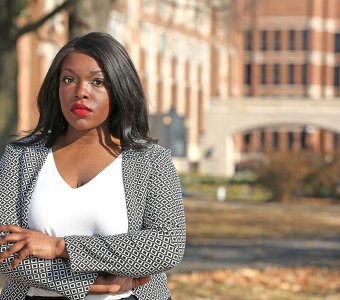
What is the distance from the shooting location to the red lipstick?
3.57m

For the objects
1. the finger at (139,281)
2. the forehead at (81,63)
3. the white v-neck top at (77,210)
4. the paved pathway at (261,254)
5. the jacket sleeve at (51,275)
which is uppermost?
the forehead at (81,63)

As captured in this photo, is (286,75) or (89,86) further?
(286,75)

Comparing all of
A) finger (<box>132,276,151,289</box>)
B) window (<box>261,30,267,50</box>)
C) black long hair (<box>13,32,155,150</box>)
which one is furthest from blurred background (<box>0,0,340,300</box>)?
finger (<box>132,276,151,289</box>)

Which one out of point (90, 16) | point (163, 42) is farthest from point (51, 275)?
point (163, 42)

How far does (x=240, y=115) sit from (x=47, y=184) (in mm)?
73226

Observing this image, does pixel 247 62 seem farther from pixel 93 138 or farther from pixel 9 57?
pixel 93 138

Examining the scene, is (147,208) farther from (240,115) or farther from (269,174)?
(240,115)

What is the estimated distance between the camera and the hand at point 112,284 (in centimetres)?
346

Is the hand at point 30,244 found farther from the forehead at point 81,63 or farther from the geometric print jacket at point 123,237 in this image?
the forehead at point 81,63

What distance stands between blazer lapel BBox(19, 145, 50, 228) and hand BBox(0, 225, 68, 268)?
11 centimetres

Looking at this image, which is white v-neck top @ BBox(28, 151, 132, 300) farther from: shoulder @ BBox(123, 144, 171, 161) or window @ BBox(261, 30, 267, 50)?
window @ BBox(261, 30, 267, 50)

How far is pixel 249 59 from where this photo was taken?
303 ft

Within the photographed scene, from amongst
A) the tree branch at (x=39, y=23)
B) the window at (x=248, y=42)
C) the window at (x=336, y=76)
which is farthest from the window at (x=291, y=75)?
the tree branch at (x=39, y=23)

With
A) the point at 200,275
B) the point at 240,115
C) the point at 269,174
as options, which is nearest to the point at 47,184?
the point at 200,275
